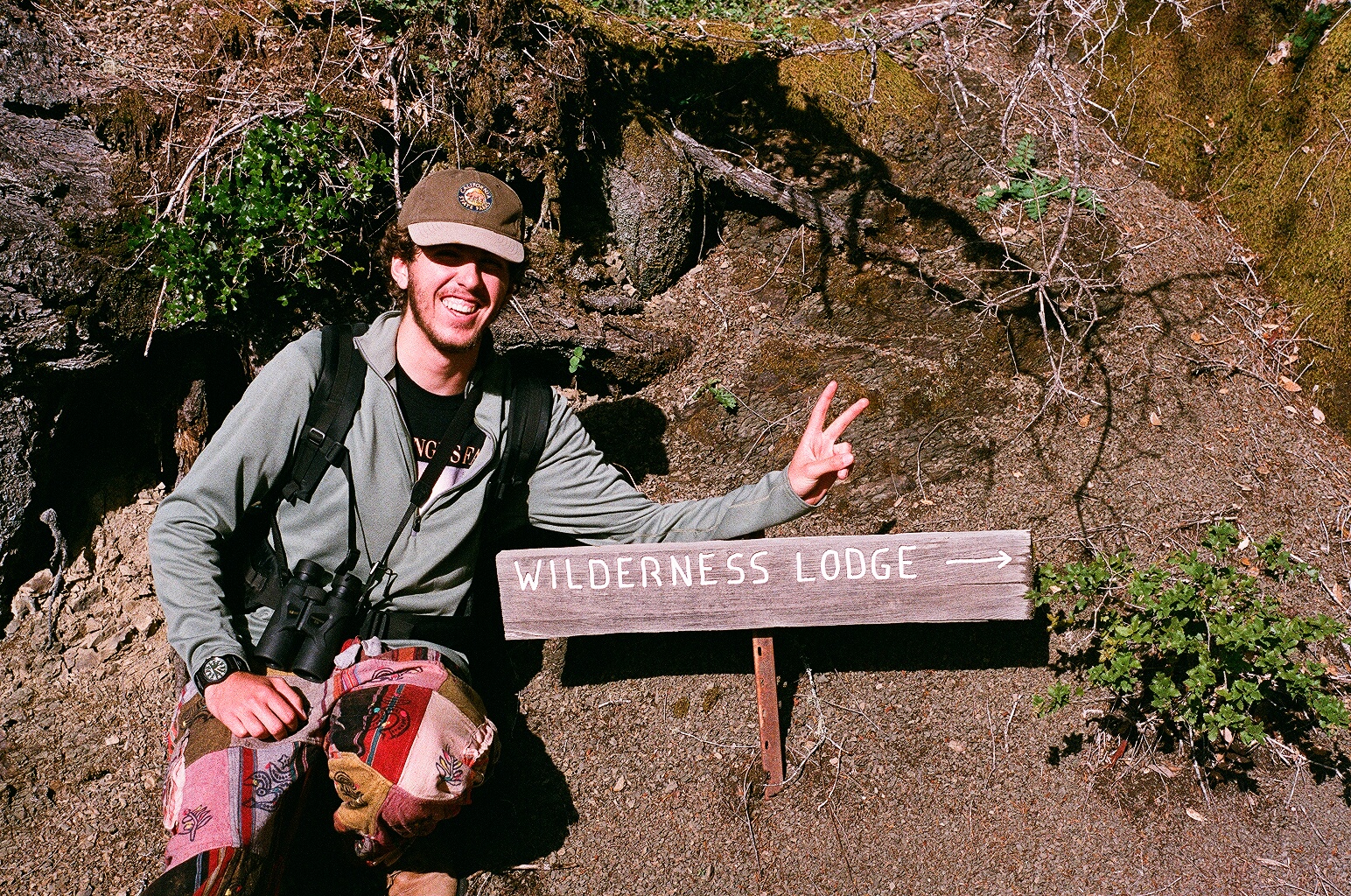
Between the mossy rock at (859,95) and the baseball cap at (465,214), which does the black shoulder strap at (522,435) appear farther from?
the mossy rock at (859,95)

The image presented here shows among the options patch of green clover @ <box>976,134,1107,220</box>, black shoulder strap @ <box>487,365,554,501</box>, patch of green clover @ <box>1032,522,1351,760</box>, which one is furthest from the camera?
patch of green clover @ <box>976,134,1107,220</box>

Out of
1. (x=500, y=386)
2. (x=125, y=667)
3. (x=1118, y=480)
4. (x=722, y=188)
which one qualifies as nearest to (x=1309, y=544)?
(x=1118, y=480)

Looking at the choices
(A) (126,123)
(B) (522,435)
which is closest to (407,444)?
(B) (522,435)

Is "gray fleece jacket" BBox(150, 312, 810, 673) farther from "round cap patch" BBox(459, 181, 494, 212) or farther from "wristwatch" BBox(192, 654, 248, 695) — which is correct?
"round cap patch" BBox(459, 181, 494, 212)

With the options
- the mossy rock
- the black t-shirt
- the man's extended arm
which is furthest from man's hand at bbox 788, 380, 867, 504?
the mossy rock

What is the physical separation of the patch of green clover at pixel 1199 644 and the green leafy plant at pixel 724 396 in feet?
5.08

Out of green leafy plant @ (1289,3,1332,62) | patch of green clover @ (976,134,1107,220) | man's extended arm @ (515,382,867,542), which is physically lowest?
man's extended arm @ (515,382,867,542)

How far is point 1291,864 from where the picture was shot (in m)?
3.25

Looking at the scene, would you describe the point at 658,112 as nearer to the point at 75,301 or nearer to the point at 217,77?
the point at 217,77

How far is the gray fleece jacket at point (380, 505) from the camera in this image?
2.63 meters

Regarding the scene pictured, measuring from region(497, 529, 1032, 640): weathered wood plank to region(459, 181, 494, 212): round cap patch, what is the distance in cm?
116

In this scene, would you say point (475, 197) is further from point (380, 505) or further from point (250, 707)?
point (250, 707)

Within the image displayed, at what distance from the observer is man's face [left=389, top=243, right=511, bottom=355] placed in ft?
9.12

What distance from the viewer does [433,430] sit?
115 inches
